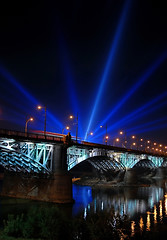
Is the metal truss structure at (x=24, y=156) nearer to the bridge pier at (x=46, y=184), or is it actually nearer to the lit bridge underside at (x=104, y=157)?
the bridge pier at (x=46, y=184)

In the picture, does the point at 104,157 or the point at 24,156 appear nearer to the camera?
the point at 24,156

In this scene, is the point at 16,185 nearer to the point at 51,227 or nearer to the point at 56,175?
the point at 56,175

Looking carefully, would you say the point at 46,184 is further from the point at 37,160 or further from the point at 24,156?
the point at 24,156

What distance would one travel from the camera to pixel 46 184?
42781 mm

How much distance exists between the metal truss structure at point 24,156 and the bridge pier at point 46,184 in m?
1.14

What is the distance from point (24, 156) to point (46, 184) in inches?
231

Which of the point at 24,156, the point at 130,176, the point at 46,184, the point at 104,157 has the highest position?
the point at 24,156

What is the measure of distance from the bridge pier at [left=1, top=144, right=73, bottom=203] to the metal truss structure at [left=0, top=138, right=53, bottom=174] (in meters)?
1.14

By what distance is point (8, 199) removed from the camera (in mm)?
44562

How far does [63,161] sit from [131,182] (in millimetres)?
42967

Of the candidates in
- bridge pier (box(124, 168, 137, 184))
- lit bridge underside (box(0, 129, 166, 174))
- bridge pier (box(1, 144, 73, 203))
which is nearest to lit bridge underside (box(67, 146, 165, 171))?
lit bridge underside (box(0, 129, 166, 174))

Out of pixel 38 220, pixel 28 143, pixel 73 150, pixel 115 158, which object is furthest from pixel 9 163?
pixel 115 158

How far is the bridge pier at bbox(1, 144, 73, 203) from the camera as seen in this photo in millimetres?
41656

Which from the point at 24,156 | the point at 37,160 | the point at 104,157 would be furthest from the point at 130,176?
the point at 24,156
